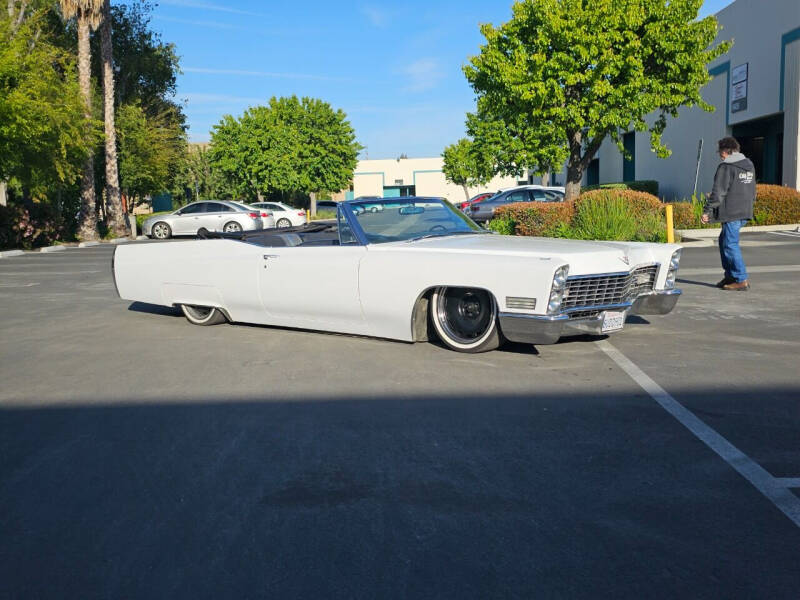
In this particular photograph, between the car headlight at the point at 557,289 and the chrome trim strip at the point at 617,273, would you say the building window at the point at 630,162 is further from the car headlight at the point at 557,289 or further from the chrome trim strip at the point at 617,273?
the car headlight at the point at 557,289

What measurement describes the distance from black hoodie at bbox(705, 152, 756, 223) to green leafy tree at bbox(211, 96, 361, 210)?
48.4m

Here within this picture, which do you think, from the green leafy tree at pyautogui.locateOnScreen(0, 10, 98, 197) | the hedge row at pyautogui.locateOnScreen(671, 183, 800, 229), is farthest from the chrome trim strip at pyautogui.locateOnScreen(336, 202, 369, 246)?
the green leafy tree at pyautogui.locateOnScreen(0, 10, 98, 197)

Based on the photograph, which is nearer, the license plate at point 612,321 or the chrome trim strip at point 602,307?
the chrome trim strip at point 602,307

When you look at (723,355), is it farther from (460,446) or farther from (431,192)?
(431,192)

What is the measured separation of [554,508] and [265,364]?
3724 millimetres

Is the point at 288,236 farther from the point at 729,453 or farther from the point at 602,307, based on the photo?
the point at 729,453

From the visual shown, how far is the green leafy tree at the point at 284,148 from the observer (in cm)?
5706

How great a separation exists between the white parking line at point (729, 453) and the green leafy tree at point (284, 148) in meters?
52.9

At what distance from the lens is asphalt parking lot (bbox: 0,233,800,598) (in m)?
3.02

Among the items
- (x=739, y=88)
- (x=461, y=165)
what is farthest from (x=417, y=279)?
(x=461, y=165)

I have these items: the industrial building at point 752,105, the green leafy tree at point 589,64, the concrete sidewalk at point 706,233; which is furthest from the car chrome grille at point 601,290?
the green leafy tree at point 589,64

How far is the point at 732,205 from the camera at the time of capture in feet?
33.9

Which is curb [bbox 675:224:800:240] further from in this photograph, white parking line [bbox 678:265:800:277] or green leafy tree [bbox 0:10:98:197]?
green leafy tree [bbox 0:10:98:197]

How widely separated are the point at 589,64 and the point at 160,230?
17.2 meters
